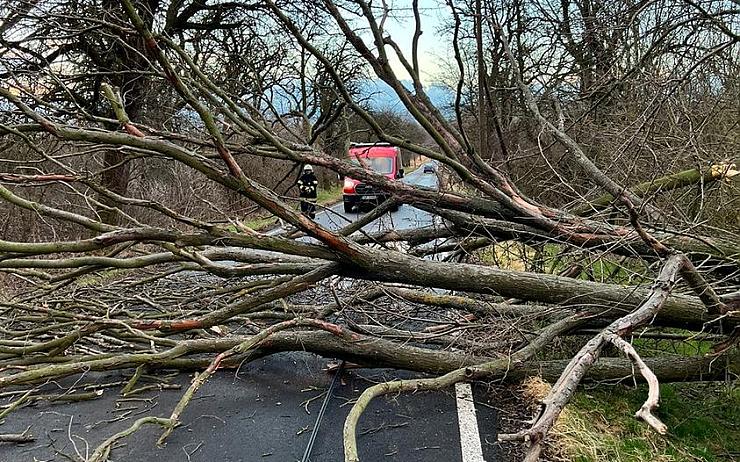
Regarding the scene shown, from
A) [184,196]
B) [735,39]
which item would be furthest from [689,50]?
[184,196]

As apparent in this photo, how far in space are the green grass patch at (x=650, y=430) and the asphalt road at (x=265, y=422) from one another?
56cm

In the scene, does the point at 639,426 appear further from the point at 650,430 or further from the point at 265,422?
the point at 265,422

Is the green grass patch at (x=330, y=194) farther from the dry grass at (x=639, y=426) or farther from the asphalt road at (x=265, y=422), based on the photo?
the dry grass at (x=639, y=426)

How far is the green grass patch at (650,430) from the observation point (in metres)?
→ 3.64

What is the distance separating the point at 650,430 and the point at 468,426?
47.2 inches

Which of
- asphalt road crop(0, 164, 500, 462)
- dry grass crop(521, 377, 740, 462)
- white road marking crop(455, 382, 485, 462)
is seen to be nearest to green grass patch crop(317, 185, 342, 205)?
asphalt road crop(0, 164, 500, 462)

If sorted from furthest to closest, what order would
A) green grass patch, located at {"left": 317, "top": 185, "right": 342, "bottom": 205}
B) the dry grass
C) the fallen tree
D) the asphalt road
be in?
green grass patch, located at {"left": 317, "top": 185, "right": 342, "bottom": 205} < the fallen tree < the asphalt road < the dry grass

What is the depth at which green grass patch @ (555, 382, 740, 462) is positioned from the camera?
11.9 ft

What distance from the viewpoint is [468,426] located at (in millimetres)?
4059

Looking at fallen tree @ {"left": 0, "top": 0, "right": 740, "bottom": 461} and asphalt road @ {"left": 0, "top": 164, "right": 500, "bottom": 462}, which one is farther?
fallen tree @ {"left": 0, "top": 0, "right": 740, "bottom": 461}

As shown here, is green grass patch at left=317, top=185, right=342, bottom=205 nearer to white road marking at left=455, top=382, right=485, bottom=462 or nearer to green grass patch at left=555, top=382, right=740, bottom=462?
white road marking at left=455, top=382, right=485, bottom=462

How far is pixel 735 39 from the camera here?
5.23m

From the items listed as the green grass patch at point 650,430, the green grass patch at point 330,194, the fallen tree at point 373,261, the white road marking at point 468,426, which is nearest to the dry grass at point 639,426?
the green grass patch at point 650,430

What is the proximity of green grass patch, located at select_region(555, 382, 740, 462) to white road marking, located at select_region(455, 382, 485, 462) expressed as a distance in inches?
19.9
